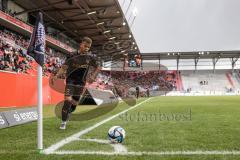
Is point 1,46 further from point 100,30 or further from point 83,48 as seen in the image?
point 100,30

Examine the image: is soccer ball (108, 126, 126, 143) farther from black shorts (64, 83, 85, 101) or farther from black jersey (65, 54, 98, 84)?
black jersey (65, 54, 98, 84)

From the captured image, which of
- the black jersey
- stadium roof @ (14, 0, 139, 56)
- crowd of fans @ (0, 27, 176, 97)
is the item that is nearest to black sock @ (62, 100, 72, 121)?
the black jersey

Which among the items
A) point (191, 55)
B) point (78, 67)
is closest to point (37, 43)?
point (78, 67)

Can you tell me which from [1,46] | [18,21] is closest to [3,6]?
[18,21]

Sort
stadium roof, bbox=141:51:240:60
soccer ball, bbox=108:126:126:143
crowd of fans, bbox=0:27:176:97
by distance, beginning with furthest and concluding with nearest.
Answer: stadium roof, bbox=141:51:240:60 < crowd of fans, bbox=0:27:176:97 < soccer ball, bbox=108:126:126:143

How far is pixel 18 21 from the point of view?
2528 cm

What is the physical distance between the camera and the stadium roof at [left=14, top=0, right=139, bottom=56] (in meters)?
28.4

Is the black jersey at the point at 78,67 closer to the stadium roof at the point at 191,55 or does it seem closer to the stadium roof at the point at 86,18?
the stadium roof at the point at 86,18

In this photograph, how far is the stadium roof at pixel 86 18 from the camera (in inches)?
1118

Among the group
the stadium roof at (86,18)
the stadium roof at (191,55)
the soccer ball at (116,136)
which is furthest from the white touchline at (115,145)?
the stadium roof at (191,55)

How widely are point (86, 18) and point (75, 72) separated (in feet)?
88.4

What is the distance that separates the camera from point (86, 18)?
111 feet

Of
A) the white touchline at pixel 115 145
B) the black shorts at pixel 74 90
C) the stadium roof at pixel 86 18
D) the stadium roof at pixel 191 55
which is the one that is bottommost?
the white touchline at pixel 115 145

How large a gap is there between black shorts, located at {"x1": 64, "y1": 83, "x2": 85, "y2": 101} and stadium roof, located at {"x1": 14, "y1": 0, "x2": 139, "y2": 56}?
20.1 m
